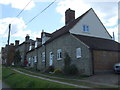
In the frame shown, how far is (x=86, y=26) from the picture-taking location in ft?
93.7

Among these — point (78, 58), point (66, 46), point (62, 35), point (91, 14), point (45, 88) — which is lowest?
point (45, 88)

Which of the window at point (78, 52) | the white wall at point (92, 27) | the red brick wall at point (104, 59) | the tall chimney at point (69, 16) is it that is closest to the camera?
the red brick wall at point (104, 59)

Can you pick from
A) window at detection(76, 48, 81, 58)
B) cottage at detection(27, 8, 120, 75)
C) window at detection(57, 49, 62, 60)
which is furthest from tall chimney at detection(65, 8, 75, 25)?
window at detection(76, 48, 81, 58)

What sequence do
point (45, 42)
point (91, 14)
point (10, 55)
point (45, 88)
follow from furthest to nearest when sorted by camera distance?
point (10, 55)
point (45, 42)
point (91, 14)
point (45, 88)

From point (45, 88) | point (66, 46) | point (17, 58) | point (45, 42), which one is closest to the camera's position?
point (45, 88)

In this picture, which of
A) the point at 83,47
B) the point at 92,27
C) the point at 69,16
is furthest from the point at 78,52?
the point at 69,16

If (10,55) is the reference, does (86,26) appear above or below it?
above

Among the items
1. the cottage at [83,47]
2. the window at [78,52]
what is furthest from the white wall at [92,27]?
the window at [78,52]

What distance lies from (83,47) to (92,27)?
7.34 m

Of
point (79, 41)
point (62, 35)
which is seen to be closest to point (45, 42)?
point (62, 35)

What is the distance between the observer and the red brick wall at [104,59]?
72.6 ft

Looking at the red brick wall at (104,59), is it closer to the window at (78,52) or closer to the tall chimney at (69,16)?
the window at (78,52)

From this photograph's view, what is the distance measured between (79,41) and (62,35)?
521cm

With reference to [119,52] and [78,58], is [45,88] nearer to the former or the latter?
[78,58]
